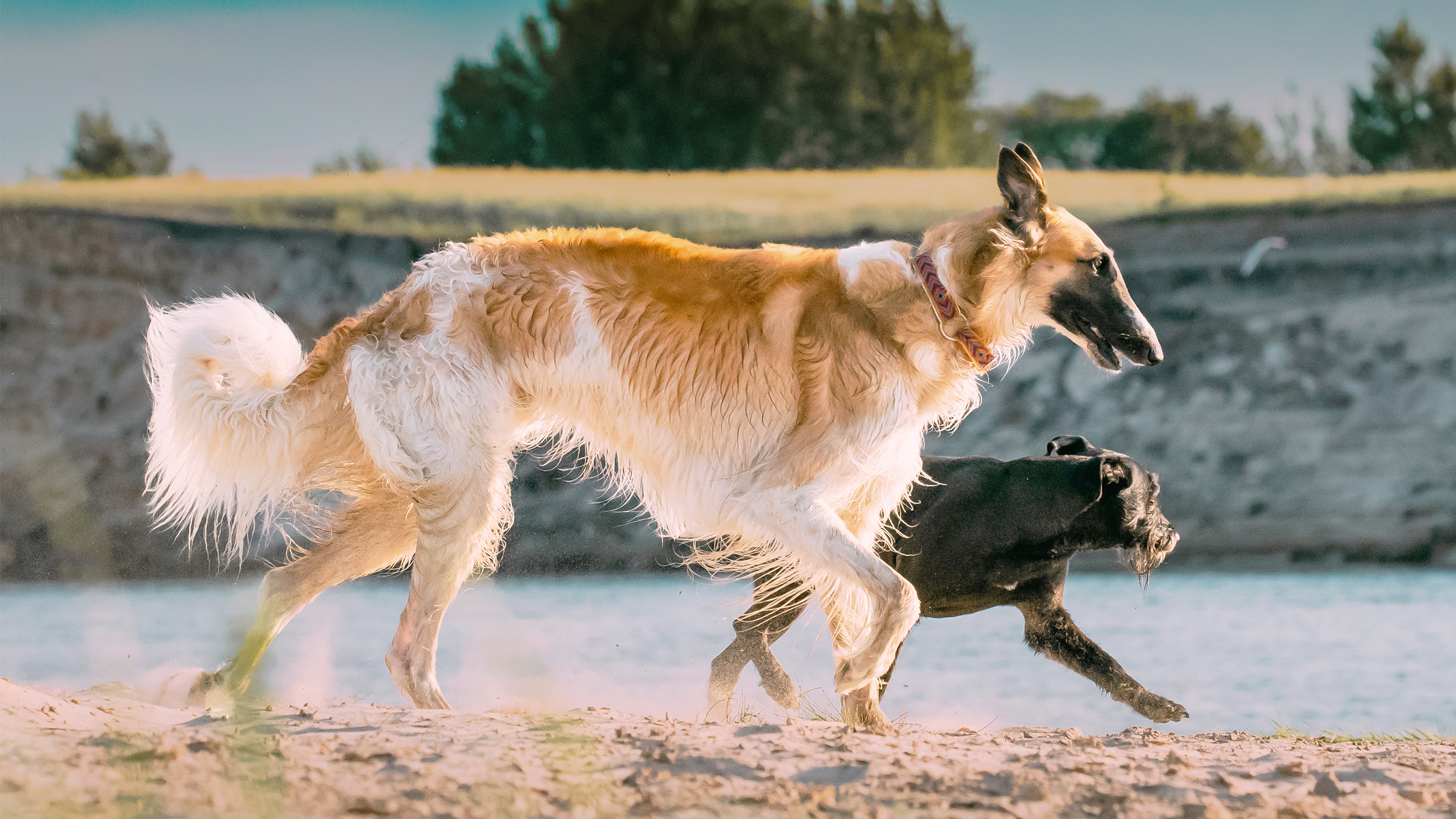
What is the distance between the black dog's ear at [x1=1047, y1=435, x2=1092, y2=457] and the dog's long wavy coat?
1.52 metres

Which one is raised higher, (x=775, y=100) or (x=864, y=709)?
(x=775, y=100)

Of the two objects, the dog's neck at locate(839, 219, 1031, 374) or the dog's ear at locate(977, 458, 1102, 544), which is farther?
the dog's ear at locate(977, 458, 1102, 544)

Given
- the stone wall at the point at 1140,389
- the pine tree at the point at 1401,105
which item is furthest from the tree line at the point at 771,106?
the stone wall at the point at 1140,389

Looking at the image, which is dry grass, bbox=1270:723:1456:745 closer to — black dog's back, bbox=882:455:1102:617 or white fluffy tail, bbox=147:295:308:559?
black dog's back, bbox=882:455:1102:617

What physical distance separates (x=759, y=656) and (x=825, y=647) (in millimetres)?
577

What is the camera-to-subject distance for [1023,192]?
14.8ft

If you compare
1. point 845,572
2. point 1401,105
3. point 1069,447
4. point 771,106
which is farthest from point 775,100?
point 845,572

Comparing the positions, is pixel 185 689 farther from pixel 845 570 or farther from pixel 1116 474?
pixel 1116 474

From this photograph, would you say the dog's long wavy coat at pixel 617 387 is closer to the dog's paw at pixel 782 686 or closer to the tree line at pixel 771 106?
the dog's paw at pixel 782 686

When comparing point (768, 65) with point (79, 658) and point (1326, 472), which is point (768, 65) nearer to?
point (1326, 472)

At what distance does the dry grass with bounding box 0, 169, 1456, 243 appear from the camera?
59.8ft

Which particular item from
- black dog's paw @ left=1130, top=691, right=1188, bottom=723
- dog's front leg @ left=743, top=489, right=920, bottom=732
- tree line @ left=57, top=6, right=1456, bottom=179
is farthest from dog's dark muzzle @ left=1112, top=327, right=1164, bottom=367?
tree line @ left=57, top=6, right=1456, bottom=179

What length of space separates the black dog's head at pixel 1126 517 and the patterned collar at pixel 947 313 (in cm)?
153

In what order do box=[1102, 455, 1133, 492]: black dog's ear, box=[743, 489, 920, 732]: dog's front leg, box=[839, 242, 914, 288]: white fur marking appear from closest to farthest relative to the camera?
→ box=[743, 489, 920, 732]: dog's front leg < box=[839, 242, 914, 288]: white fur marking < box=[1102, 455, 1133, 492]: black dog's ear
